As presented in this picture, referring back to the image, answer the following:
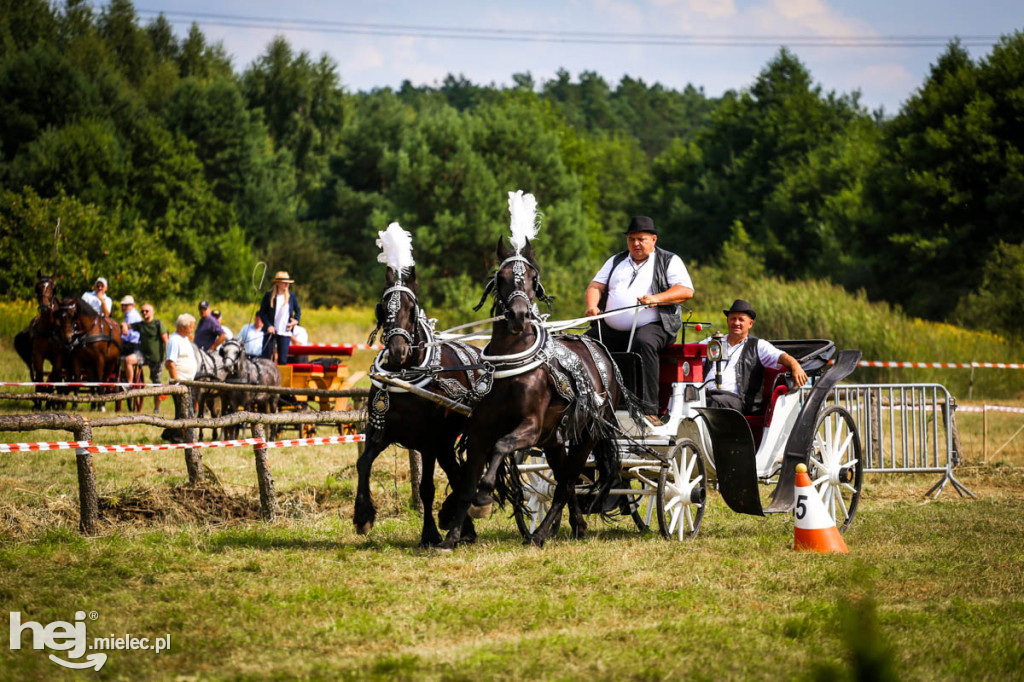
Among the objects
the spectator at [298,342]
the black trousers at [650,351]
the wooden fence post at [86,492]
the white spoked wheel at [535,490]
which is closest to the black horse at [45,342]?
the spectator at [298,342]

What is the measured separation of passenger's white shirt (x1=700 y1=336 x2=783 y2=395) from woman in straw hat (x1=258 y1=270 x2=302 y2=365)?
31.0ft

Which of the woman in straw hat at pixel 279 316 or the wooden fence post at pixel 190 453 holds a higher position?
the woman in straw hat at pixel 279 316

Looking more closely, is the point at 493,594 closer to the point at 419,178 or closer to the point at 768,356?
the point at 768,356

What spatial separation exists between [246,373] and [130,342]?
19.3 feet

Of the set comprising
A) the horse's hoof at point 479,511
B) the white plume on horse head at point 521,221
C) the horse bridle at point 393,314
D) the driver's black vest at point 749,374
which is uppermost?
the white plume on horse head at point 521,221

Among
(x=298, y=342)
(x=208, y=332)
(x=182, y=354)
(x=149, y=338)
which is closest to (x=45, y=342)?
(x=149, y=338)

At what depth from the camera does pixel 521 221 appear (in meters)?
7.47

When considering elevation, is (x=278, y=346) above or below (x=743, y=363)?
above

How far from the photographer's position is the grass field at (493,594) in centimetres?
458

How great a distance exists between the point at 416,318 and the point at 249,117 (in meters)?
45.6

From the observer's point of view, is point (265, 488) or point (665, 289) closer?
point (665, 289)

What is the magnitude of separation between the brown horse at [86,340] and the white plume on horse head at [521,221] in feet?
42.8

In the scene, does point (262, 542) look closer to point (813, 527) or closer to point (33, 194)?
point (813, 527)

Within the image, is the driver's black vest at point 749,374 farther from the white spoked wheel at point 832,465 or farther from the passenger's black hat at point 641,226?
the passenger's black hat at point 641,226
